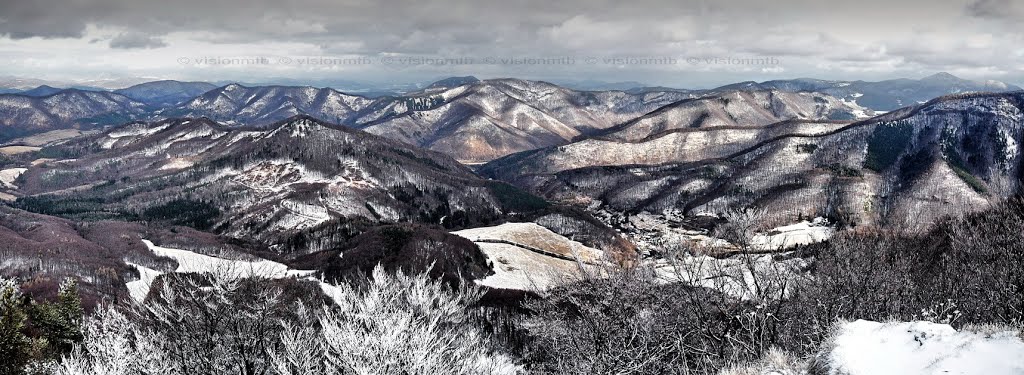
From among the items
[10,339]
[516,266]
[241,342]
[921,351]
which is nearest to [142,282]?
[516,266]

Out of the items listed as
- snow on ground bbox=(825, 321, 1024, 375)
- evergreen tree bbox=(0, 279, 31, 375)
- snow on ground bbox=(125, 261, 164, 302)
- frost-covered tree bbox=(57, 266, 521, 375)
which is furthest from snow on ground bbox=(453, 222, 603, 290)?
snow on ground bbox=(825, 321, 1024, 375)

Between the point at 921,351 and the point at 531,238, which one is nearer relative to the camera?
the point at 921,351

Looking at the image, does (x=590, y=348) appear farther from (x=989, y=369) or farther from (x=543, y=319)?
(x=989, y=369)

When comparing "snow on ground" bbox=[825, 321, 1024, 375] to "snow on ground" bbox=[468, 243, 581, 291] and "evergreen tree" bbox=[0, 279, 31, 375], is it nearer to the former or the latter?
"evergreen tree" bbox=[0, 279, 31, 375]

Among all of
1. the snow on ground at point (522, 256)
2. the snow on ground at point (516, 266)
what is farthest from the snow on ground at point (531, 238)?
the snow on ground at point (516, 266)

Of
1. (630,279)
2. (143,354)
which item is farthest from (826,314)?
(143,354)

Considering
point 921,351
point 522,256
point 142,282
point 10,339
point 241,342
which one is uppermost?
point 921,351

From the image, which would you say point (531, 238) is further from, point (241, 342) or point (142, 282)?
point (241, 342)

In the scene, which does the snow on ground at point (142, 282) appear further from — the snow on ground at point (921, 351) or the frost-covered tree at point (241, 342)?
the snow on ground at point (921, 351)

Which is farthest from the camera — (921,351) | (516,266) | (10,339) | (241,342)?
(516,266)
